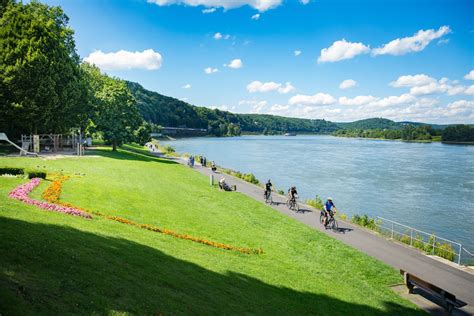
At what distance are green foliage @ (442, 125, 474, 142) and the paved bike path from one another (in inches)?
7848

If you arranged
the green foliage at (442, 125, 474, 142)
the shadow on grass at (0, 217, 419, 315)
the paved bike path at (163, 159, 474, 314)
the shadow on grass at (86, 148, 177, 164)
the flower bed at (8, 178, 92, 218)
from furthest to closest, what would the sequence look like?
the green foliage at (442, 125, 474, 142), the shadow on grass at (86, 148, 177, 164), the flower bed at (8, 178, 92, 218), the paved bike path at (163, 159, 474, 314), the shadow on grass at (0, 217, 419, 315)

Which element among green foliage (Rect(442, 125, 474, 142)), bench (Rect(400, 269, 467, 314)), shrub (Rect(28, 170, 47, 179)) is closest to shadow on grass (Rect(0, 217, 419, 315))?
bench (Rect(400, 269, 467, 314))

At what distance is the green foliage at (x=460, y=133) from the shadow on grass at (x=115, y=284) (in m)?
212

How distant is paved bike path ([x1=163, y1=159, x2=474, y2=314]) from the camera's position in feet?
49.6

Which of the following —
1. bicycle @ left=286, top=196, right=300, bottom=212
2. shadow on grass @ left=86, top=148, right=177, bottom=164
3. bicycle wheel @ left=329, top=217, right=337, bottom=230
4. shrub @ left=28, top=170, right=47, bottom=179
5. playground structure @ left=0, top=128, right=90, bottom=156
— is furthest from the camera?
shadow on grass @ left=86, top=148, right=177, bottom=164

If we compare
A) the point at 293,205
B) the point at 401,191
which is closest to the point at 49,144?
the point at 293,205

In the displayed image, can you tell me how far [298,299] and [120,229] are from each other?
801 centimetres

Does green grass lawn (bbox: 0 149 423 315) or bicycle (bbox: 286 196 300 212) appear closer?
green grass lawn (bbox: 0 149 423 315)

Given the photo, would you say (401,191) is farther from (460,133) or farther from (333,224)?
(460,133)

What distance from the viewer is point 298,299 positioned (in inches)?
483

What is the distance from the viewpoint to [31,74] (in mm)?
41719

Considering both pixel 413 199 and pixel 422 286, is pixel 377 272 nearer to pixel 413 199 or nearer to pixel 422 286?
pixel 422 286

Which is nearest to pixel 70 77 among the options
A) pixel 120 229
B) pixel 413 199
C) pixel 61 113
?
pixel 61 113

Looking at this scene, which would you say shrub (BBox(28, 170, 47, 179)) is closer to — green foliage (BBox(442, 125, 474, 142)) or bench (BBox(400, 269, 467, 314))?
bench (BBox(400, 269, 467, 314))
